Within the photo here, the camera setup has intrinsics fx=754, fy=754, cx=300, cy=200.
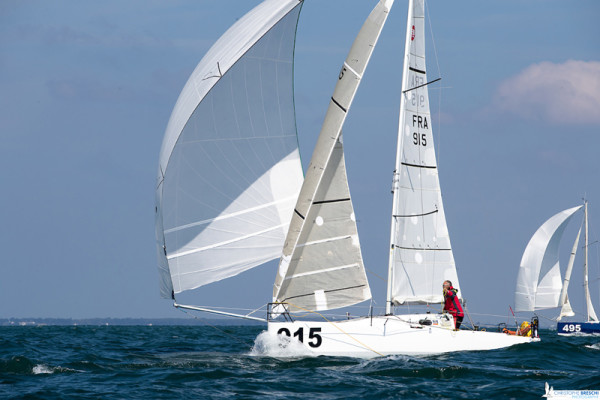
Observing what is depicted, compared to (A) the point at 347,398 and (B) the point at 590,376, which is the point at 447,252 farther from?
(A) the point at 347,398

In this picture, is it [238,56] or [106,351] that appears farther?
[106,351]

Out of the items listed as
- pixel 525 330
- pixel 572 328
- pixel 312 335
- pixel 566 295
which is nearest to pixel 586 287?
pixel 566 295

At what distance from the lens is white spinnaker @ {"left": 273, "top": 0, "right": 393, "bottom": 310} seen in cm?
1808

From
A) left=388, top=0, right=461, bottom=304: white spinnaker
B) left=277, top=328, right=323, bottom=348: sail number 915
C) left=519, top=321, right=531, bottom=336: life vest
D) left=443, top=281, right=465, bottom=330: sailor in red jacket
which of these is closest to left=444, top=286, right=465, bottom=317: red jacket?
left=443, top=281, right=465, bottom=330: sailor in red jacket

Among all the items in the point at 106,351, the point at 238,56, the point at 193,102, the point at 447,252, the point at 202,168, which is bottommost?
the point at 106,351

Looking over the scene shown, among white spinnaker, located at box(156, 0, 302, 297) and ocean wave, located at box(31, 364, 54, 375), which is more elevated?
white spinnaker, located at box(156, 0, 302, 297)

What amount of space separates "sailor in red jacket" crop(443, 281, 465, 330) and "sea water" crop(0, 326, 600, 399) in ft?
2.96

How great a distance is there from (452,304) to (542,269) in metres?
36.3

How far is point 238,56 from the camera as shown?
17922 millimetres

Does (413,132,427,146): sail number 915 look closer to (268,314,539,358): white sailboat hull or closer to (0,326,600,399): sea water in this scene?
(268,314,539,358): white sailboat hull

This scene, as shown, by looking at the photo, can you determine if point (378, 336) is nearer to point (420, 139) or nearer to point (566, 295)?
point (420, 139)

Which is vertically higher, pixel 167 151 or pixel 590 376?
pixel 167 151

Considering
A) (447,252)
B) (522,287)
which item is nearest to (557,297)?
(522,287)

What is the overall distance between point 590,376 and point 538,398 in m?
3.02
